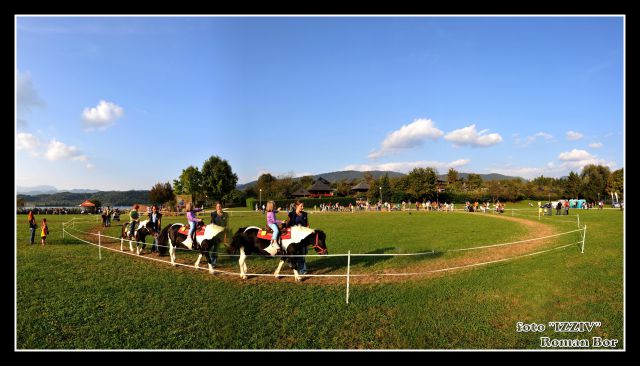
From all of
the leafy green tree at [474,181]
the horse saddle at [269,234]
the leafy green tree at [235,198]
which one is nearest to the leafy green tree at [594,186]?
the leafy green tree at [474,181]

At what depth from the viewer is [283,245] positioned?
27.2ft

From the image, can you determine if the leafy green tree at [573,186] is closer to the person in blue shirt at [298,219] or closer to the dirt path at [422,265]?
the dirt path at [422,265]

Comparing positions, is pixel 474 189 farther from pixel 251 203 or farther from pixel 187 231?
pixel 187 231

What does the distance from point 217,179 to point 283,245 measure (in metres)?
38.6

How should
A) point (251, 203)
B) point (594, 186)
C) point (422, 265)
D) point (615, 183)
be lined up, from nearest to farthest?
point (422, 265) < point (251, 203) < point (615, 183) < point (594, 186)

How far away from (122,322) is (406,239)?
1227cm

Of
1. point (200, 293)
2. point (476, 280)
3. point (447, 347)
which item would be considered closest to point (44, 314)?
point (200, 293)

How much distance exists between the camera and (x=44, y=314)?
573 cm

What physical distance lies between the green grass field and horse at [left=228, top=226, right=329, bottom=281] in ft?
1.75

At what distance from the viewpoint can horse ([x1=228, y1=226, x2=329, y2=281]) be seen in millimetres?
7922

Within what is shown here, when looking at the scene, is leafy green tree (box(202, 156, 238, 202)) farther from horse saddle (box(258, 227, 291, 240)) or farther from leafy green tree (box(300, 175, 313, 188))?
leafy green tree (box(300, 175, 313, 188))

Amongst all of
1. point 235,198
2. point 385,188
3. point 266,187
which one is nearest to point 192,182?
point 235,198

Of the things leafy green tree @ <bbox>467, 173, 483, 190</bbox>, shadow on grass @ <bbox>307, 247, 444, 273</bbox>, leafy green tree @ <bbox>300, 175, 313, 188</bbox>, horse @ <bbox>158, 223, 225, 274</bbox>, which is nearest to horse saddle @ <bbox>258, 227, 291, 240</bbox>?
horse @ <bbox>158, 223, 225, 274</bbox>
